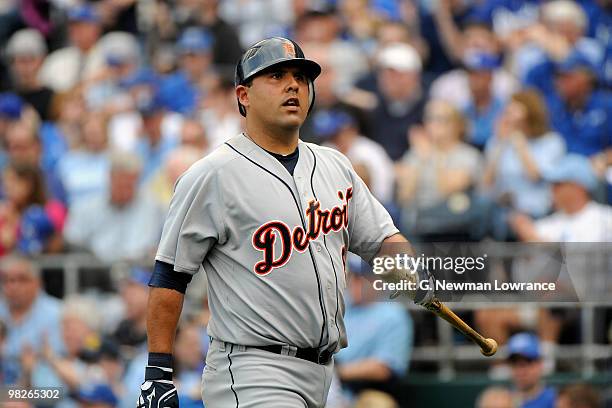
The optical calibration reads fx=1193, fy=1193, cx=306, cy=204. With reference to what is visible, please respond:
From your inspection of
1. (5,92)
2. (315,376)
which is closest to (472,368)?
(315,376)

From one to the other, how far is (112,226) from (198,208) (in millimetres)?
4825

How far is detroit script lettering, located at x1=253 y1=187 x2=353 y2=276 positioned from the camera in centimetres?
399

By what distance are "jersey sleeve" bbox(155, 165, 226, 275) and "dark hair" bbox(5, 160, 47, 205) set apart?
5.11 m

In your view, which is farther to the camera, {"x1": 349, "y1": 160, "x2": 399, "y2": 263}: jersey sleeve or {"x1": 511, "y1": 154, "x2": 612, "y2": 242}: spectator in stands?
{"x1": 511, "y1": 154, "x2": 612, "y2": 242}: spectator in stands

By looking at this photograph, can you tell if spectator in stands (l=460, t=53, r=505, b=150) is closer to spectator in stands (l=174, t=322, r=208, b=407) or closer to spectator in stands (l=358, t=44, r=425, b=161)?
spectator in stands (l=358, t=44, r=425, b=161)

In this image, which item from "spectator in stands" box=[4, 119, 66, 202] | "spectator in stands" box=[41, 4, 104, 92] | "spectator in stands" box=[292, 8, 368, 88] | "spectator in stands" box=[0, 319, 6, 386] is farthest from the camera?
"spectator in stands" box=[41, 4, 104, 92]

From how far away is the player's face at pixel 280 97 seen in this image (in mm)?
4047

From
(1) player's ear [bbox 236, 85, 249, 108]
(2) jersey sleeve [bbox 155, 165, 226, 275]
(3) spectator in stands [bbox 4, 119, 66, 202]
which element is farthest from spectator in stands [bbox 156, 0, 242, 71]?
(2) jersey sleeve [bbox 155, 165, 226, 275]

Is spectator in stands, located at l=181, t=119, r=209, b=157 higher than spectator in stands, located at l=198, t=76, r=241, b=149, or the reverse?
spectator in stands, located at l=198, t=76, r=241, b=149

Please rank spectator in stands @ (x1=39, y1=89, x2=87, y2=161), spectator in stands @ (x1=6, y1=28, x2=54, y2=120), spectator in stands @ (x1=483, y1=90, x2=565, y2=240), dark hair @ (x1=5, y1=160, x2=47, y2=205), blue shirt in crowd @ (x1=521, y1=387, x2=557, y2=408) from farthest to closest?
spectator in stands @ (x1=6, y1=28, x2=54, y2=120)
spectator in stands @ (x1=39, y1=89, x2=87, y2=161)
dark hair @ (x1=5, y1=160, x2=47, y2=205)
spectator in stands @ (x1=483, y1=90, x2=565, y2=240)
blue shirt in crowd @ (x1=521, y1=387, x2=557, y2=408)

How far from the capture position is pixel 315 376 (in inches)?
160

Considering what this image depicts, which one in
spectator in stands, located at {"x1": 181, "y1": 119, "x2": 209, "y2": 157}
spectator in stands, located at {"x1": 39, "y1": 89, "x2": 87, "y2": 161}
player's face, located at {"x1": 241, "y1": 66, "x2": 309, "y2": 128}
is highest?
spectator in stands, located at {"x1": 39, "y1": 89, "x2": 87, "y2": 161}

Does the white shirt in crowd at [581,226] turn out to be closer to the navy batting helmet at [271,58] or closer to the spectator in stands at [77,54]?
the navy batting helmet at [271,58]

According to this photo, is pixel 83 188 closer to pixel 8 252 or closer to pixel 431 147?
pixel 8 252
